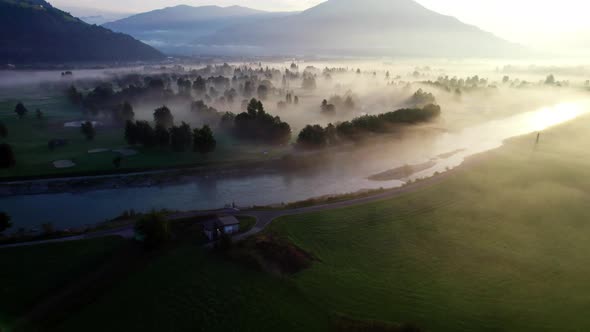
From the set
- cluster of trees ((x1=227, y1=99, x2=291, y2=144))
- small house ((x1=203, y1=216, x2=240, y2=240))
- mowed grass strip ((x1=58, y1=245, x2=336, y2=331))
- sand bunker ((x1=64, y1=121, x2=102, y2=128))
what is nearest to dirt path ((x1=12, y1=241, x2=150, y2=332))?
mowed grass strip ((x1=58, y1=245, x2=336, y2=331))

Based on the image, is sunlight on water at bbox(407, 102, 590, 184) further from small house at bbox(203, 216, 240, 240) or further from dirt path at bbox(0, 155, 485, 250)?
small house at bbox(203, 216, 240, 240)

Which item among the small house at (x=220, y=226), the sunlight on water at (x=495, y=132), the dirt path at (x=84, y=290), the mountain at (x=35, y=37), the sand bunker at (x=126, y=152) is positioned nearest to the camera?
the dirt path at (x=84, y=290)

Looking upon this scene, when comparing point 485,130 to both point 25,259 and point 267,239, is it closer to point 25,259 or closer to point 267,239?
point 267,239

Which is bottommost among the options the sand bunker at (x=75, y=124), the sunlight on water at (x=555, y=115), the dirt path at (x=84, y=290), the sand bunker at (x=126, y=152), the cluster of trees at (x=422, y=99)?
the dirt path at (x=84, y=290)

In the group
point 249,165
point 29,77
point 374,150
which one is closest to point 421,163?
point 374,150

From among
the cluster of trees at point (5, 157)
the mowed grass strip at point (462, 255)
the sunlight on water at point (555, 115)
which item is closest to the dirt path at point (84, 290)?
the mowed grass strip at point (462, 255)

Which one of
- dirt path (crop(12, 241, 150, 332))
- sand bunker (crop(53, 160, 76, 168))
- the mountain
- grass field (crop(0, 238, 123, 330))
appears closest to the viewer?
dirt path (crop(12, 241, 150, 332))

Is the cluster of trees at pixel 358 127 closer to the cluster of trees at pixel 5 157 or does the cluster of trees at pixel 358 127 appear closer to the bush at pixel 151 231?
the bush at pixel 151 231
